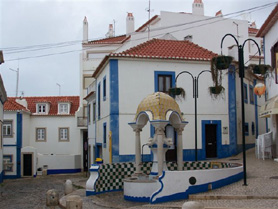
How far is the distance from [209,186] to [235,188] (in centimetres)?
76

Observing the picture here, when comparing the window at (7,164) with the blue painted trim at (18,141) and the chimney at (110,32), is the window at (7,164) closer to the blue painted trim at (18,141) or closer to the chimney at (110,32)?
the blue painted trim at (18,141)

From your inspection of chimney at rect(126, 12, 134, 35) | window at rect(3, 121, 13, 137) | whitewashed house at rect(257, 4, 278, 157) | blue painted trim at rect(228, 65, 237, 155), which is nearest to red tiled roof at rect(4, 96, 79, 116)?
window at rect(3, 121, 13, 137)

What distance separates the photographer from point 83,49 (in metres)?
37.2

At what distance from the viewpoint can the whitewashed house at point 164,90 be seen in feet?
65.3

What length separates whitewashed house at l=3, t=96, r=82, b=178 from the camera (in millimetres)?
30500

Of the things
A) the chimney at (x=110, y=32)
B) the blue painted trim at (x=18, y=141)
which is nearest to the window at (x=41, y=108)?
the blue painted trim at (x=18, y=141)

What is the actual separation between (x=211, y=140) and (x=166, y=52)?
5427 millimetres

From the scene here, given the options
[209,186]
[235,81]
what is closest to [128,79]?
[235,81]

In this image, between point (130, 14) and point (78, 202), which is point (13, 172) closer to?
point (130, 14)

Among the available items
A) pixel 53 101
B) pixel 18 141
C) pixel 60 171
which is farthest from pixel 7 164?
pixel 53 101

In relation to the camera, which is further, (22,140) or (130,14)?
(130,14)

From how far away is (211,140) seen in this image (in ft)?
70.3

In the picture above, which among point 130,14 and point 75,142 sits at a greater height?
point 130,14

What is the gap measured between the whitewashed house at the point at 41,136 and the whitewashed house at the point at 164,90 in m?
10.5
